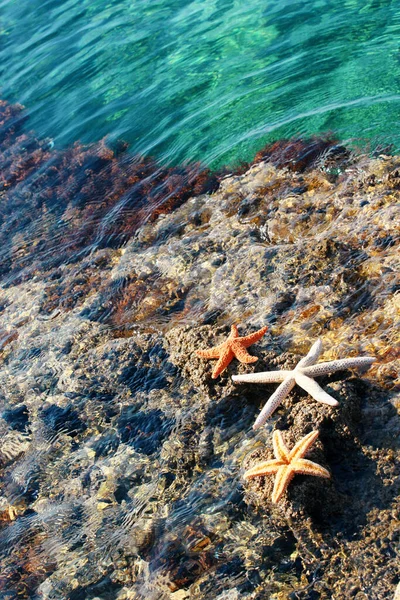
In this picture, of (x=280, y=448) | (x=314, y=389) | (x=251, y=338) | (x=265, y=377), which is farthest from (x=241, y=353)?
(x=280, y=448)

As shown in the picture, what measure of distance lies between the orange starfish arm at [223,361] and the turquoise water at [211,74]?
4957 millimetres

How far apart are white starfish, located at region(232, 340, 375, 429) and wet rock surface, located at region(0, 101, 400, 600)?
0.18 m

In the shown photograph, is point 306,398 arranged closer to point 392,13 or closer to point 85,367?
point 85,367

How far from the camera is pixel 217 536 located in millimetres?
4633

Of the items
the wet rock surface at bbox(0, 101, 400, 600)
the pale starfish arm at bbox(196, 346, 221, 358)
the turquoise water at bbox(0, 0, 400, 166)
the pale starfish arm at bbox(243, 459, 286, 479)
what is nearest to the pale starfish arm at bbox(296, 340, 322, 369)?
the wet rock surface at bbox(0, 101, 400, 600)

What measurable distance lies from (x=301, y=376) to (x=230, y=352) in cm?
79

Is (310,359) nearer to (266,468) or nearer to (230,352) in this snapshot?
(230,352)

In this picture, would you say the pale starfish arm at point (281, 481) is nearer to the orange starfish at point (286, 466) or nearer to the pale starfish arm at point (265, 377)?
the orange starfish at point (286, 466)

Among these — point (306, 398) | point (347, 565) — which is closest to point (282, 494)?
point (347, 565)

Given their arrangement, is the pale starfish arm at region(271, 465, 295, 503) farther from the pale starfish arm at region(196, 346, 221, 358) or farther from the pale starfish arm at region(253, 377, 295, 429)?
the pale starfish arm at region(196, 346, 221, 358)

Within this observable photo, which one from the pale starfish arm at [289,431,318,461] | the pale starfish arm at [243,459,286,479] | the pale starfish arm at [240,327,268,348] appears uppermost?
the pale starfish arm at [240,327,268,348]

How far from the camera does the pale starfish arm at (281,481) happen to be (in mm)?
4137

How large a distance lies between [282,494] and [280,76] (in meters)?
9.20

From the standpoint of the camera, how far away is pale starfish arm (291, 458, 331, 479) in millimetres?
4148
